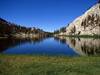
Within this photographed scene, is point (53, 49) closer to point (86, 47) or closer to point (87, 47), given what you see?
point (86, 47)

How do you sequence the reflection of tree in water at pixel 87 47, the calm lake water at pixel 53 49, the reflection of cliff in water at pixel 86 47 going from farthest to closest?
the reflection of cliff in water at pixel 86 47, the reflection of tree in water at pixel 87 47, the calm lake water at pixel 53 49

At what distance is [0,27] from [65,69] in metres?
174

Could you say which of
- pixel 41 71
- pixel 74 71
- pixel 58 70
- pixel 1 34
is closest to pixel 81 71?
pixel 74 71

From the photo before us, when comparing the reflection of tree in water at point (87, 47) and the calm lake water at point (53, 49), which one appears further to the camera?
the reflection of tree in water at point (87, 47)

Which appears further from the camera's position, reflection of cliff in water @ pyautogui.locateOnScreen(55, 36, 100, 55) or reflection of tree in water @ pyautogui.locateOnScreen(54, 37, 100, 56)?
reflection of cliff in water @ pyautogui.locateOnScreen(55, 36, 100, 55)

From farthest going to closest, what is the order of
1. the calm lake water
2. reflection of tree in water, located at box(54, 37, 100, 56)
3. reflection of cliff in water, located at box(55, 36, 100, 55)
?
reflection of cliff in water, located at box(55, 36, 100, 55)
reflection of tree in water, located at box(54, 37, 100, 56)
the calm lake water

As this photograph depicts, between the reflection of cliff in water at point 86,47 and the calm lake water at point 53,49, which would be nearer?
the calm lake water at point 53,49

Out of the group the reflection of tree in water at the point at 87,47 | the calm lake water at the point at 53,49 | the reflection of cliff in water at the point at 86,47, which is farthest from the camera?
the reflection of cliff in water at the point at 86,47

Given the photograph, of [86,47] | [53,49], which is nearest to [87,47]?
[86,47]

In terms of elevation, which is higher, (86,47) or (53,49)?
(86,47)

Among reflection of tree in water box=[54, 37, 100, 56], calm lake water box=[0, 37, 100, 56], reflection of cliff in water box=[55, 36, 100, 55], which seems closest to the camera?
calm lake water box=[0, 37, 100, 56]

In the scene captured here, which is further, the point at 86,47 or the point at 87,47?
the point at 86,47

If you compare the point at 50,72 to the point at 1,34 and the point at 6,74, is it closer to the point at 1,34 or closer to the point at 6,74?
the point at 6,74

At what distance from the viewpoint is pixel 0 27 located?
190750 millimetres
